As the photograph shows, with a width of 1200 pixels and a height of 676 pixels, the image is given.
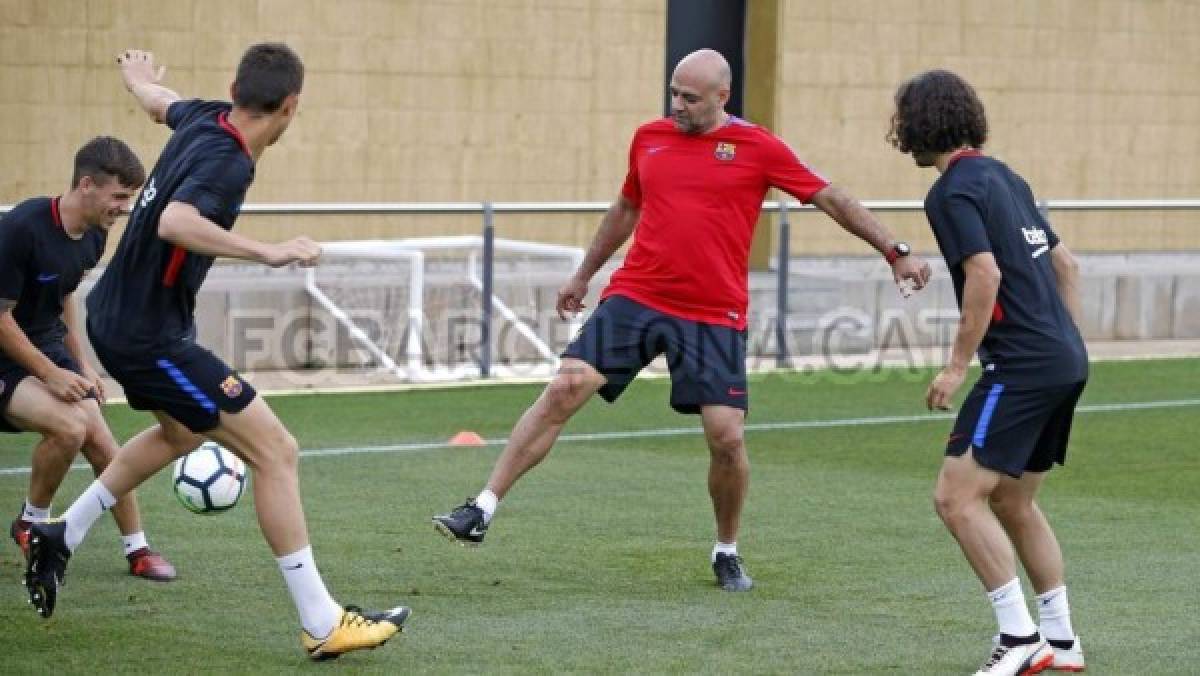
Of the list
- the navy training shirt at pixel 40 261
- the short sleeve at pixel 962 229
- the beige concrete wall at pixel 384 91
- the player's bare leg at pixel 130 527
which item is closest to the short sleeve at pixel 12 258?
the navy training shirt at pixel 40 261

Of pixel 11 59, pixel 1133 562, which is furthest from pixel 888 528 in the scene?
pixel 11 59

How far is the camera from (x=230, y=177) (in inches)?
285

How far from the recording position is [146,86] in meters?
8.46

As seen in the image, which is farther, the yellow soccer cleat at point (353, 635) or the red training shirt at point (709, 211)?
the red training shirt at point (709, 211)

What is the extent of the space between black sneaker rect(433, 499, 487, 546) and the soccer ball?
0.83 meters

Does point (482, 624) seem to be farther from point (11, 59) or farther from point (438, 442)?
point (11, 59)

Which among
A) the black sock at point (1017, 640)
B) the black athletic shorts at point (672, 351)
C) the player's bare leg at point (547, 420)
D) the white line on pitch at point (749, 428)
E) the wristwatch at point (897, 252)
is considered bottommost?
the white line on pitch at point (749, 428)

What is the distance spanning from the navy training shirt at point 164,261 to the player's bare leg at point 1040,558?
2841mm

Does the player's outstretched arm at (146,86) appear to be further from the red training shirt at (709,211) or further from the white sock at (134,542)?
the red training shirt at (709,211)

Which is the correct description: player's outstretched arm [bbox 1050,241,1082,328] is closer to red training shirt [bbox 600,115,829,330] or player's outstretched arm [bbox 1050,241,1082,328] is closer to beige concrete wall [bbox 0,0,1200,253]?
red training shirt [bbox 600,115,829,330]

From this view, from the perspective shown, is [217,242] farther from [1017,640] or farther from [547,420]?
[1017,640]

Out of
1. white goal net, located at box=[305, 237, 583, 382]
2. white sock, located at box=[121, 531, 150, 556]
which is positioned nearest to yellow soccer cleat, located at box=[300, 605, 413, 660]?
white sock, located at box=[121, 531, 150, 556]

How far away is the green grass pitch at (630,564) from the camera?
7.64 metres

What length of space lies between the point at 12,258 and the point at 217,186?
1.81 m
